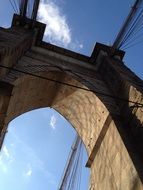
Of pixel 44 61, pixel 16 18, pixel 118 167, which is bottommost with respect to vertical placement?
pixel 118 167

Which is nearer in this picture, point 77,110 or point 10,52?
point 10,52

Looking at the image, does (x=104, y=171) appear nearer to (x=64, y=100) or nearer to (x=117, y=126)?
(x=117, y=126)

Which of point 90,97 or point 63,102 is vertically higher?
point 90,97

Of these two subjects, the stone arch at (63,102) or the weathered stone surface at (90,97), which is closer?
the weathered stone surface at (90,97)

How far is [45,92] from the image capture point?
38.4ft

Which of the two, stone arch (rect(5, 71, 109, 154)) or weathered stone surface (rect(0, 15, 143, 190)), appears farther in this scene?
stone arch (rect(5, 71, 109, 154))

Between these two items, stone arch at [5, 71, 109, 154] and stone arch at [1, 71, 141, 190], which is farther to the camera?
stone arch at [5, 71, 109, 154]

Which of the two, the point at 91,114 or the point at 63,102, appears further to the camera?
the point at 63,102

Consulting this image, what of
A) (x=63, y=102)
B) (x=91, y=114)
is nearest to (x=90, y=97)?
(x=91, y=114)

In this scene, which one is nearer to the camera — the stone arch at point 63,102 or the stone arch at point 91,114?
the stone arch at point 91,114

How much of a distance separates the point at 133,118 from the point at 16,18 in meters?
6.65

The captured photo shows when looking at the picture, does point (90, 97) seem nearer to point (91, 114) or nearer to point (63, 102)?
point (91, 114)

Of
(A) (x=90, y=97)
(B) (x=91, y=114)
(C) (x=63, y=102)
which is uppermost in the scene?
(A) (x=90, y=97)

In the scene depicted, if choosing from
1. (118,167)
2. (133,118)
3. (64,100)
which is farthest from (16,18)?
(118,167)
